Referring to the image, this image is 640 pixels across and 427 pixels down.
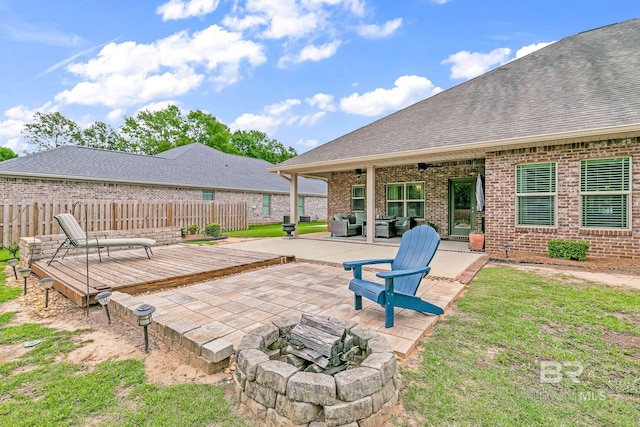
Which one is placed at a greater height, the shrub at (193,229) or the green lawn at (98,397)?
the shrub at (193,229)

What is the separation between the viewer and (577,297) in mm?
4078

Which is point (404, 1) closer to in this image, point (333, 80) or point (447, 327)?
point (333, 80)

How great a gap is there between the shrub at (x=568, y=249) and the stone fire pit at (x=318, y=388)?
6.50m

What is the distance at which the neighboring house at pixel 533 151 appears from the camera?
6.17 metres

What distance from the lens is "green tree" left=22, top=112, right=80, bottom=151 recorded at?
1128 inches

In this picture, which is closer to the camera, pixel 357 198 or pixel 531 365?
pixel 531 365

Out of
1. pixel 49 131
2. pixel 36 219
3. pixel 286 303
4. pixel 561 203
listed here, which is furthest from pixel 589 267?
pixel 49 131

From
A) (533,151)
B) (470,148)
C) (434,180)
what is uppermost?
(470,148)

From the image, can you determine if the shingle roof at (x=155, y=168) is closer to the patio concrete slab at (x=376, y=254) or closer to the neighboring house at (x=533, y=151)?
the neighboring house at (x=533, y=151)

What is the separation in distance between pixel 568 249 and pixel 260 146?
41112 millimetres

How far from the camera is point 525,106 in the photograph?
25.9 feet

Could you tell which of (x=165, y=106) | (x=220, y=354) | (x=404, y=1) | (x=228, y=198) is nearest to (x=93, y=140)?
(x=165, y=106)

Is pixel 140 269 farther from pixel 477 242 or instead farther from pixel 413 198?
pixel 413 198

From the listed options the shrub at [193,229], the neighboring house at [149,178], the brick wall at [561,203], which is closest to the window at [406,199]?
the brick wall at [561,203]
